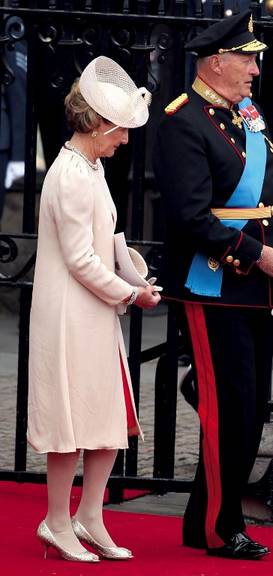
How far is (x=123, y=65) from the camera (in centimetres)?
682

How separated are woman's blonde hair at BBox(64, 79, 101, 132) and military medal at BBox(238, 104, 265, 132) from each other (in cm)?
59

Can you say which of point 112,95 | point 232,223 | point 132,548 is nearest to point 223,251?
point 232,223

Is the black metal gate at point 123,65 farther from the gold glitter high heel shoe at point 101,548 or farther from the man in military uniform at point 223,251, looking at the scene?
the gold glitter high heel shoe at point 101,548

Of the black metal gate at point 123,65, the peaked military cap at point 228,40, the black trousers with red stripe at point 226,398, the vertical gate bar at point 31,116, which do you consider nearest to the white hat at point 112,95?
the peaked military cap at point 228,40

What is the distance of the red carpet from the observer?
218 inches

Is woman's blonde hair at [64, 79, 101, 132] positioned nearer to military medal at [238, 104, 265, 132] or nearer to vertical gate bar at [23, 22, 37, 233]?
military medal at [238, 104, 265, 132]

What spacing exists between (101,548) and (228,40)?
71.4 inches

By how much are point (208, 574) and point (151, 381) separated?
4358mm

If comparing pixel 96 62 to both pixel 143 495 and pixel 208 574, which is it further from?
pixel 143 495

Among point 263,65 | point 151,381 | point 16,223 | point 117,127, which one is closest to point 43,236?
point 117,127

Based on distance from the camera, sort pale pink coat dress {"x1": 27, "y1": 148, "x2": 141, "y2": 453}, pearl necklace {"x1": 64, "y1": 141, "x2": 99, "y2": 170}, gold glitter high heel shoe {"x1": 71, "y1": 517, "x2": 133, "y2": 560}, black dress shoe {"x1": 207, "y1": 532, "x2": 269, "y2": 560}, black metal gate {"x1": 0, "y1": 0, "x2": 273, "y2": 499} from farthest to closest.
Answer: black metal gate {"x1": 0, "y1": 0, "x2": 273, "y2": 499}
black dress shoe {"x1": 207, "y1": 532, "x2": 269, "y2": 560}
gold glitter high heel shoe {"x1": 71, "y1": 517, "x2": 133, "y2": 560}
pearl necklace {"x1": 64, "y1": 141, "x2": 99, "y2": 170}
pale pink coat dress {"x1": 27, "y1": 148, "x2": 141, "y2": 453}

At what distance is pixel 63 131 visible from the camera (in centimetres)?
736

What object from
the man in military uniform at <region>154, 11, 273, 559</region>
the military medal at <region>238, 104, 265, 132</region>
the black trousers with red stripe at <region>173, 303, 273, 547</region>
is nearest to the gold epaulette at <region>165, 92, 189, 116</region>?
the man in military uniform at <region>154, 11, 273, 559</region>

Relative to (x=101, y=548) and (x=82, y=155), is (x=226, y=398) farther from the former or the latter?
(x=82, y=155)
